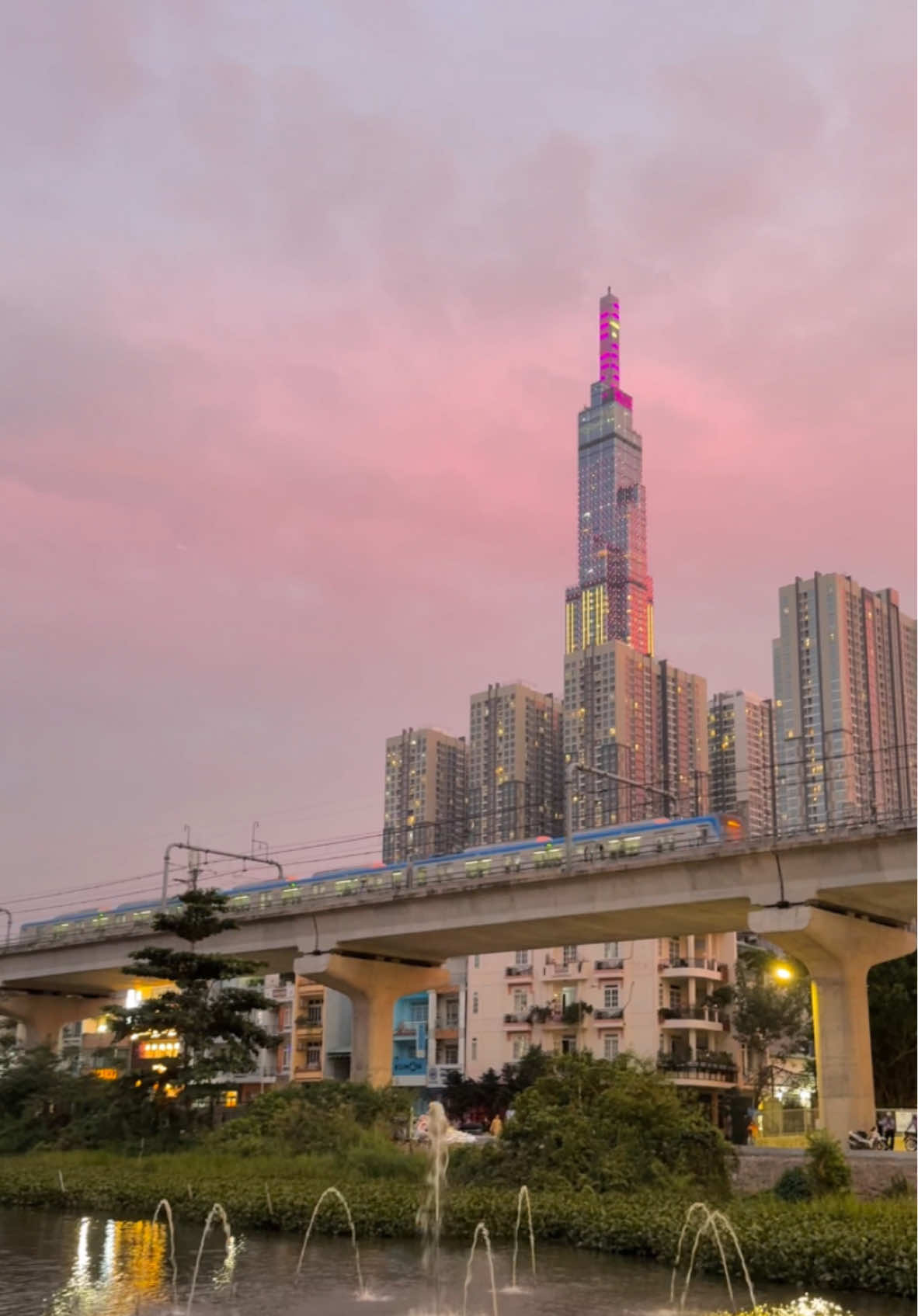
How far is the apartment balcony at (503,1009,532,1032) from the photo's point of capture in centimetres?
7438

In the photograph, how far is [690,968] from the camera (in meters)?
69.9

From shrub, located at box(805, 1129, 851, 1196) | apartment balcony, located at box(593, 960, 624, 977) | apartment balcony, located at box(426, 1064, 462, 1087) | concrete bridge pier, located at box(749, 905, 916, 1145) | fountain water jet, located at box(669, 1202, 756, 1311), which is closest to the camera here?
fountain water jet, located at box(669, 1202, 756, 1311)

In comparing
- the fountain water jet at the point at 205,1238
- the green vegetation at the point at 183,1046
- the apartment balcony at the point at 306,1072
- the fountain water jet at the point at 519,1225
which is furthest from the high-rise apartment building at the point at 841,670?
the fountain water jet at the point at 205,1238

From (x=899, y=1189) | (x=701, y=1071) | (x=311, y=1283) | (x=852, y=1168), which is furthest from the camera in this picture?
(x=701, y=1071)

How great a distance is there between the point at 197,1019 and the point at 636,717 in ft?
473

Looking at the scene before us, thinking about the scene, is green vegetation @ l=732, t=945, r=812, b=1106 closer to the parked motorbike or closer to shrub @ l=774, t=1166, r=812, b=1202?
the parked motorbike

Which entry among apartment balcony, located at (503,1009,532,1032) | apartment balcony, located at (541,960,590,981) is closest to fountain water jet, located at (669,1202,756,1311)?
apartment balcony, located at (541,960,590,981)

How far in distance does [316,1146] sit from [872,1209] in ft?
57.8

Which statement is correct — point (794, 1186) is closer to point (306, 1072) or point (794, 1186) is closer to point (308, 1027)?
point (308, 1027)

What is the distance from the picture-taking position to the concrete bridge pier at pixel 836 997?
40.8 metres

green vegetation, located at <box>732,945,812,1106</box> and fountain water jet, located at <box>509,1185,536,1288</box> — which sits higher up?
green vegetation, located at <box>732,945,812,1106</box>

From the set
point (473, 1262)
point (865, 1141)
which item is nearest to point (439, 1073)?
point (865, 1141)

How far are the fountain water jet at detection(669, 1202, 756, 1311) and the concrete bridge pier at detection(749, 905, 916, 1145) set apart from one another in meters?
17.2

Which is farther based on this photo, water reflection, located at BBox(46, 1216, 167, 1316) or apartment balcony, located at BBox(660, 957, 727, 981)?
apartment balcony, located at BBox(660, 957, 727, 981)
